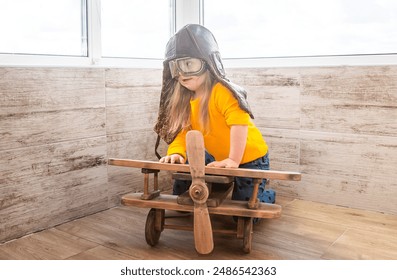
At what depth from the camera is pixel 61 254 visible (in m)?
1.41

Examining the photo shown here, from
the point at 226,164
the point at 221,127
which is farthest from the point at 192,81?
the point at 226,164

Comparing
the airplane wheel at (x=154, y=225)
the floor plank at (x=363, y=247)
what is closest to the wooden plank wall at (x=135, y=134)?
the floor plank at (x=363, y=247)

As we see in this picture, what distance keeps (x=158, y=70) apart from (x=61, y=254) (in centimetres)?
94

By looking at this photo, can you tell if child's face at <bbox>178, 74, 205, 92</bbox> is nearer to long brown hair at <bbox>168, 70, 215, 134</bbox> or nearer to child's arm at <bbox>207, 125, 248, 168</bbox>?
long brown hair at <bbox>168, 70, 215, 134</bbox>

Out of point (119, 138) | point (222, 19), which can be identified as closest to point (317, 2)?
point (222, 19)

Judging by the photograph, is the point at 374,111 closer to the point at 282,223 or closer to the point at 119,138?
the point at 282,223

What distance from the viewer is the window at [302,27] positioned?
1851mm

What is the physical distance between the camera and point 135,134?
1.96m

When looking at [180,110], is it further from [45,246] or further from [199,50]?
[45,246]

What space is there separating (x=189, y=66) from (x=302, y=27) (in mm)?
767

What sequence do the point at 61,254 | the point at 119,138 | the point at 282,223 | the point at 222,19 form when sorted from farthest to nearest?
the point at 222,19 → the point at 119,138 → the point at 282,223 → the point at 61,254

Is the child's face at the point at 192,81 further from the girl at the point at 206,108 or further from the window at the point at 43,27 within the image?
the window at the point at 43,27

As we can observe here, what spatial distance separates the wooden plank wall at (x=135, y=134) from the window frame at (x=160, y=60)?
85 mm

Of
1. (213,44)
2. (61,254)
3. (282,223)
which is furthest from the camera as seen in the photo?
(282,223)
